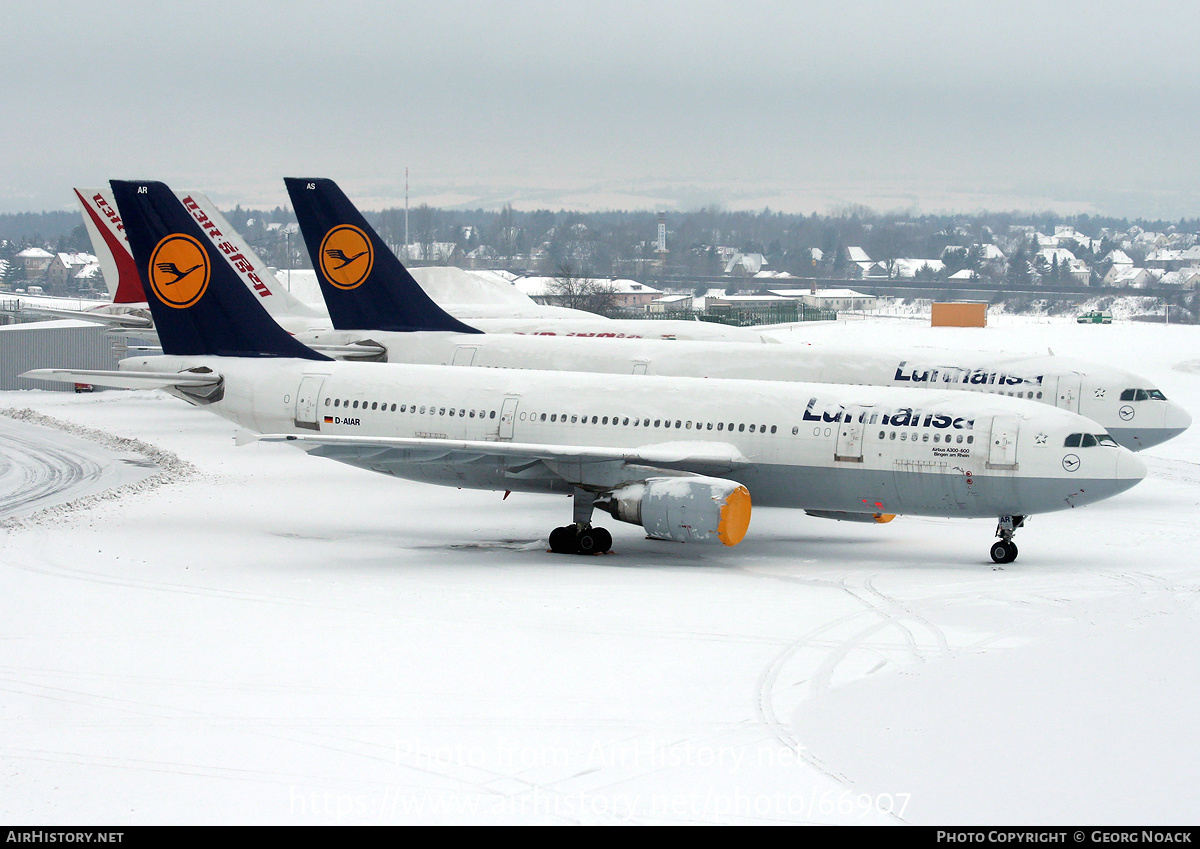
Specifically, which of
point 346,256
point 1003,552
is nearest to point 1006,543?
point 1003,552

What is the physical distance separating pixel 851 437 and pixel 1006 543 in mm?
3791

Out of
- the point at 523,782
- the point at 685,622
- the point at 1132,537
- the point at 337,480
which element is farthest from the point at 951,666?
the point at 337,480

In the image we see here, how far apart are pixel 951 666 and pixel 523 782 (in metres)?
7.31

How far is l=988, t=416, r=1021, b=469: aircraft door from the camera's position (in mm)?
24875

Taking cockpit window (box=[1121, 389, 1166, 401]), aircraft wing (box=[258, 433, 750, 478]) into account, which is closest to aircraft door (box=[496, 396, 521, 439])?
aircraft wing (box=[258, 433, 750, 478])

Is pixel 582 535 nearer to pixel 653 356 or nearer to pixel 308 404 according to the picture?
pixel 308 404

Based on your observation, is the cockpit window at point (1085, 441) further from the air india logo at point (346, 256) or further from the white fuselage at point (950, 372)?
the air india logo at point (346, 256)

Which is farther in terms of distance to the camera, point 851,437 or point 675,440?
point 675,440

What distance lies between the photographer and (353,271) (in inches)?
1591

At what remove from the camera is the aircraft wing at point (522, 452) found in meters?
25.6

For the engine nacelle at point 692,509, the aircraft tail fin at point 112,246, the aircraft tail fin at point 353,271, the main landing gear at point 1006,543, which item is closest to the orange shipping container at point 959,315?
the aircraft tail fin at point 112,246

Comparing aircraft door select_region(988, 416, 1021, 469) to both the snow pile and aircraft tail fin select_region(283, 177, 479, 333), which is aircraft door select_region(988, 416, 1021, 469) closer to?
aircraft tail fin select_region(283, 177, 479, 333)

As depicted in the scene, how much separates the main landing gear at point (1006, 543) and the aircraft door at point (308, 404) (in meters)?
16.0

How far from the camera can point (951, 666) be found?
58.3 feet
